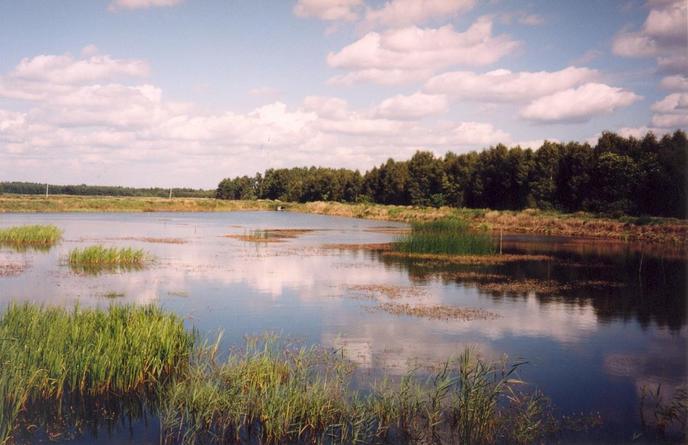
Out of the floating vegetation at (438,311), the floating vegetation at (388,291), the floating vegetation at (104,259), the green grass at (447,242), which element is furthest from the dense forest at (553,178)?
the floating vegetation at (104,259)

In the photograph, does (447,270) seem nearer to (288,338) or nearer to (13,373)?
(288,338)

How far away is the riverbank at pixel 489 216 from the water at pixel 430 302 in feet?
43.0

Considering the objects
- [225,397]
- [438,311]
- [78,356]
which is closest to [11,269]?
[78,356]

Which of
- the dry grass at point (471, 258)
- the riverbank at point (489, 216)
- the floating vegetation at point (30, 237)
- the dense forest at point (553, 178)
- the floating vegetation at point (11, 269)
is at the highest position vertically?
the dense forest at point (553, 178)

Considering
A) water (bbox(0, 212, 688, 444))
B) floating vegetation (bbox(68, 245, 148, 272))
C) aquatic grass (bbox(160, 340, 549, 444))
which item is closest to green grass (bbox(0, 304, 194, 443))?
aquatic grass (bbox(160, 340, 549, 444))

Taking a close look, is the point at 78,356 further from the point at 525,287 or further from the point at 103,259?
the point at 103,259

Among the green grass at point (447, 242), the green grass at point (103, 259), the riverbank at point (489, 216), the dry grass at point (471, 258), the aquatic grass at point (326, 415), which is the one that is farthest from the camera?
the riverbank at point (489, 216)

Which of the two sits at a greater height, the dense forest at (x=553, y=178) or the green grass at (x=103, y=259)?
the dense forest at (x=553, y=178)

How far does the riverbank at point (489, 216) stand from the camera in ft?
156

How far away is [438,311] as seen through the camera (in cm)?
1922

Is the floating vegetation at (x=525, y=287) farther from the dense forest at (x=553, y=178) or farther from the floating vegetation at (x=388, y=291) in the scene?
the dense forest at (x=553, y=178)

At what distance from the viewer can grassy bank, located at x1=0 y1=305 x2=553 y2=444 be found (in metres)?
9.13

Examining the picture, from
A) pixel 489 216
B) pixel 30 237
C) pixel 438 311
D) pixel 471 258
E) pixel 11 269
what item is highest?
pixel 489 216

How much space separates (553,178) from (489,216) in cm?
890
